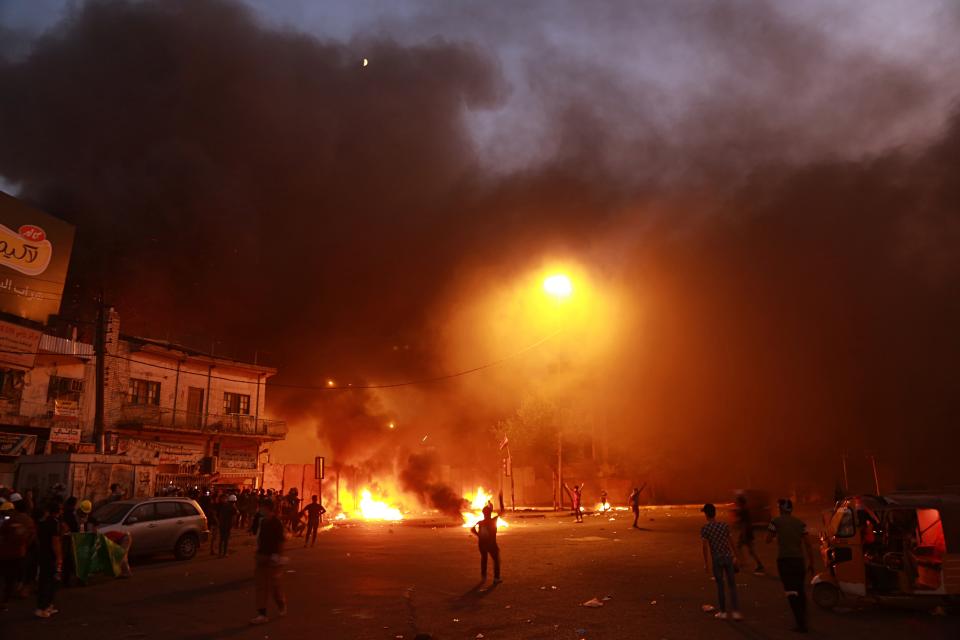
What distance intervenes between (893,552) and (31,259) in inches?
1063

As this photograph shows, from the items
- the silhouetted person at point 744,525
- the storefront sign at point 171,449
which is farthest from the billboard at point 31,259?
the silhouetted person at point 744,525

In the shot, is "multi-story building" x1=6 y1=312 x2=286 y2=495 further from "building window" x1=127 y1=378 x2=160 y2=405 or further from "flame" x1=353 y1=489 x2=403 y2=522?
"flame" x1=353 y1=489 x2=403 y2=522

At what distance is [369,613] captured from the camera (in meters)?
8.59

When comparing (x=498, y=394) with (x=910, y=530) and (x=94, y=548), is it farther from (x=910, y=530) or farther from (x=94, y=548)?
(x=910, y=530)

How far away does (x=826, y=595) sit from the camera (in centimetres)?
862

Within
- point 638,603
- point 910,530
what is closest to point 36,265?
point 638,603

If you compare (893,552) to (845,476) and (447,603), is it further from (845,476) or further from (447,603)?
(845,476)

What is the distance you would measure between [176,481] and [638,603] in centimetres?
2515

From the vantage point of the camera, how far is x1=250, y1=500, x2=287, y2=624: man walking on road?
8.29 meters

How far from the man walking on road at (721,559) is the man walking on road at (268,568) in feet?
18.6

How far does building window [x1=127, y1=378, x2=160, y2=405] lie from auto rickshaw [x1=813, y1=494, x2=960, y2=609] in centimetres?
2990

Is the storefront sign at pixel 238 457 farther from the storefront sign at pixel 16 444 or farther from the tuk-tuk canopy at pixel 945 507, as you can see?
the tuk-tuk canopy at pixel 945 507

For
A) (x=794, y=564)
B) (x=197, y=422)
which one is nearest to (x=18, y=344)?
(x=197, y=422)

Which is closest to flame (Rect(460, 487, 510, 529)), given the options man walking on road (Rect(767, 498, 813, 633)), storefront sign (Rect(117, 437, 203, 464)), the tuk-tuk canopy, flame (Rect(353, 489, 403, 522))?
flame (Rect(353, 489, 403, 522))
